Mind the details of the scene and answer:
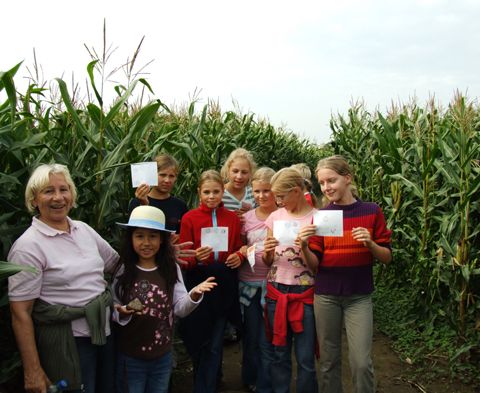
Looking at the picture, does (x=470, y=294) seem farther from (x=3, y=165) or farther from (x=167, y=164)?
(x=3, y=165)

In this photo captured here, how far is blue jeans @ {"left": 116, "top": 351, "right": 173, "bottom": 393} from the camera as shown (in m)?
2.72

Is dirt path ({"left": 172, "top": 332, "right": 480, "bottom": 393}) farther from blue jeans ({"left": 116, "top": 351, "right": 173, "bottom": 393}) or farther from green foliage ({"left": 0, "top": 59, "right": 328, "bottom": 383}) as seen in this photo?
green foliage ({"left": 0, "top": 59, "right": 328, "bottom": 383})

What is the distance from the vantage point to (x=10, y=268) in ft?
6.00

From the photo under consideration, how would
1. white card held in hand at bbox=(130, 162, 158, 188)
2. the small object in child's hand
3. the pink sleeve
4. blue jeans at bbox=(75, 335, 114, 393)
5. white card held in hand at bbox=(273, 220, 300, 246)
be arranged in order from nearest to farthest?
1. the pink sleeve
2. blue jeans at bbox=(75, 335, 114, 393)
3. the small object in child's hand
4. white card held in hand at bbox=(273, 220, 300, 246)
5. white card held in hand at bbox=(130, 162, 158, 188)

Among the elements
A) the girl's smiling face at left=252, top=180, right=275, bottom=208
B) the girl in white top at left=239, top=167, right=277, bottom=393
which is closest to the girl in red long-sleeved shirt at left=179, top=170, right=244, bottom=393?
the girl in white top at left=239, top=167, right=277, bottom=393

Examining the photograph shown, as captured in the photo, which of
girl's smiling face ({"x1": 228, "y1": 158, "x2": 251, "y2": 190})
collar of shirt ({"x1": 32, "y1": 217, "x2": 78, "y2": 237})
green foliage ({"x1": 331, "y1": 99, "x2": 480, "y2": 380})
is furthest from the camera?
green foliage ({"x1": 331, "y1": 99, "x2": 480, "y2": 380})

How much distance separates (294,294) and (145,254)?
1084mm

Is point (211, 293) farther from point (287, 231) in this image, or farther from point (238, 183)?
point (238, 183)

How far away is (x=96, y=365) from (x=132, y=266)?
0.60m

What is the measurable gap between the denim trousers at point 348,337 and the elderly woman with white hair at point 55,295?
1.45 meters

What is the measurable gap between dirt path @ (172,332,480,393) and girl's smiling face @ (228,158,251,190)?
1709 mm

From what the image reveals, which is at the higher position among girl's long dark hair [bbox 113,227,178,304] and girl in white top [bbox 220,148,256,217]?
girl in white top [bbox 220,148,256,217]

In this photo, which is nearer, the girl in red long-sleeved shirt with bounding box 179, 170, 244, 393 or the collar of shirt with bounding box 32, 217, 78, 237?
the collar of shirt with bounding box 32, 217, 78, 237

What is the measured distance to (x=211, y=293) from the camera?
3.31 m
